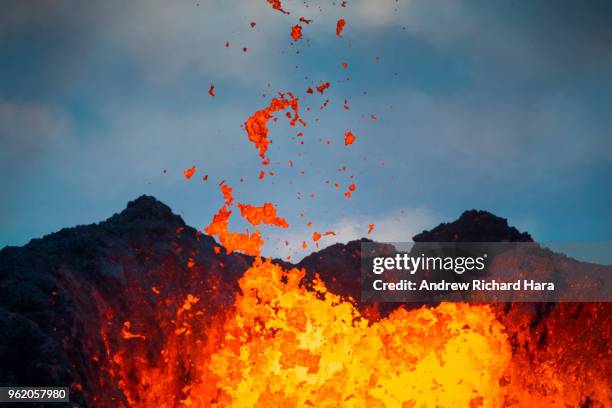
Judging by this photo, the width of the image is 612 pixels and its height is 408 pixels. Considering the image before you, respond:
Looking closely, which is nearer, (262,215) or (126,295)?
(126,295)

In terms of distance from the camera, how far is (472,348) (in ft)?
53.2

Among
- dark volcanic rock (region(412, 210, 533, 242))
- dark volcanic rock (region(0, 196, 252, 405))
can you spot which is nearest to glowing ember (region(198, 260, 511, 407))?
dark volcanic rock (region(0, 196, 252, 405))

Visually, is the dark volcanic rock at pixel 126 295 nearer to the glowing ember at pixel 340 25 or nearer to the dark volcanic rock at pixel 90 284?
the dark volcanic rock at pixel 90 284

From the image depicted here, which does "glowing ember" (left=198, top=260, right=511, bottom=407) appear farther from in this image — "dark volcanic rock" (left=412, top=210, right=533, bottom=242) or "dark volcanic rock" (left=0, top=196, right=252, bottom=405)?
"dark volcanic rock" (left=412, top=210, right=533, bottom=242)

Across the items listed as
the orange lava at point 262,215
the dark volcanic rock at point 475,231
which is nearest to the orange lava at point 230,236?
the orange lava at point 262,215

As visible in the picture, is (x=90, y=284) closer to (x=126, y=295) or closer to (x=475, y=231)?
(x=126, y=295)

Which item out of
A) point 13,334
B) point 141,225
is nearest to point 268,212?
point 141,225

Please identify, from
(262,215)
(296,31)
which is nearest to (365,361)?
(262,215)

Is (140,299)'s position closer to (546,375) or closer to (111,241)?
(111,241)

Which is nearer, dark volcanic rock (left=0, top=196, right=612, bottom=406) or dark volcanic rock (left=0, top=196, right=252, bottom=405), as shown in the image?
dark volcanic rock (left=0, top=196, right=252, bottom=405)

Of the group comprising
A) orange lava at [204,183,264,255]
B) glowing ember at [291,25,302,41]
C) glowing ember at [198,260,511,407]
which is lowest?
glowing ember at [198,260,511,407]

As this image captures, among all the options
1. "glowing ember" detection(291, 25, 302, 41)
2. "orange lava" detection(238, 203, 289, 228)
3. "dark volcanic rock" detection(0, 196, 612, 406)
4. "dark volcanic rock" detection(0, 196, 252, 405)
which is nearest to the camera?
"dark volcanic rock" detection(0, 196, 252, 405)

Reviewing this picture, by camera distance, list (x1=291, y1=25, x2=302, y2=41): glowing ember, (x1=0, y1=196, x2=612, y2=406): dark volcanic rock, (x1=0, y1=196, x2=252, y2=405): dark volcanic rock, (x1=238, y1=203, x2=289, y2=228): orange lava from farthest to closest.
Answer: (x1=238, y1=203, x2=289, y2=228): orange lava, (x1=291, y1=25, x2=302, y2=41): glowing ember, (x1=0, y1=196, x2=612, y2=406): dark volcanic rock, (x1=0, y1=196, x2=252, y2=405): dark volcanic rock

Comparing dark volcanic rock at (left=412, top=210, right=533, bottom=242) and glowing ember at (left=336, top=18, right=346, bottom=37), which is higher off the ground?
glowing ember at (left=336, top=18, right=346, bottom=37)
